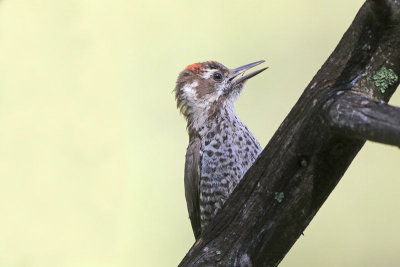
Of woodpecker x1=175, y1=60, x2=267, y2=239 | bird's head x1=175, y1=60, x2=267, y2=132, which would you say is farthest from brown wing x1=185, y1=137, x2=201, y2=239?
bird's head x1=175, y1=60, x2=267, y2=132

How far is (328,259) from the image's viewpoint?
4.65m

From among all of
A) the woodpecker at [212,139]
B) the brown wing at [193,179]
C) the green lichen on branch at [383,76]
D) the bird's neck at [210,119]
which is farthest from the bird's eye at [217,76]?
the green lichen on branch at [383,76]

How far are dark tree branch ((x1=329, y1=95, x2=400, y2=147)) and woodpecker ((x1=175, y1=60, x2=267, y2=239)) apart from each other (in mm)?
1553

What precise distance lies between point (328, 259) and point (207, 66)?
1407 millimetres

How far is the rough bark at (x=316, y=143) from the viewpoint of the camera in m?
2.39

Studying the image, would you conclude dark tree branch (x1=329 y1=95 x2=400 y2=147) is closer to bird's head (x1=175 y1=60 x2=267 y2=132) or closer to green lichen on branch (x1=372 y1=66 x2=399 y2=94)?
green lichen on branch (x1=372 y1=66 x2=399 y2=94)

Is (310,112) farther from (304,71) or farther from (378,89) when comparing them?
(304,71)

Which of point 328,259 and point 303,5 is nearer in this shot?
point 328,259

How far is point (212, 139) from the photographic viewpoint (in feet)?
13.1

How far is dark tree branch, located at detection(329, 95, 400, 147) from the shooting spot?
2160mm

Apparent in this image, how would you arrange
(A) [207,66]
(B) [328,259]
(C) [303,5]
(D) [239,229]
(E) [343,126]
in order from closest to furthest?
1. (E) [343,126]
2. (D) [239,229]
3. (A) [207,66]
4. (B) [328,259]
5. (C) [303,5]

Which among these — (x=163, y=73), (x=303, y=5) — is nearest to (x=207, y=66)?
(x=163, y=73)

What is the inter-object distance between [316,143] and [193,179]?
159 centimetres

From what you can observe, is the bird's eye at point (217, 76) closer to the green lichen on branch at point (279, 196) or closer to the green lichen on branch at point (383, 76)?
the green lichen on branch at point (279, 196)
